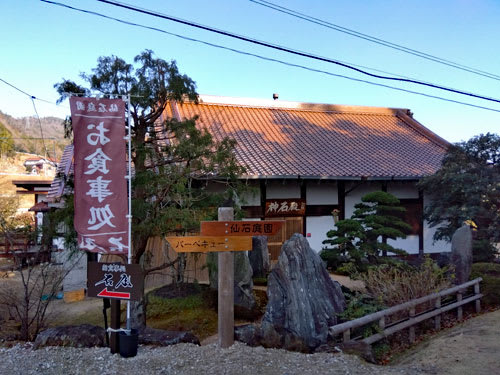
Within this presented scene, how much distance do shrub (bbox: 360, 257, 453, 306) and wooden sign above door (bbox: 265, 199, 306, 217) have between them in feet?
16.1

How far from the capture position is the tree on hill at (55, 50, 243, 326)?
590 cm

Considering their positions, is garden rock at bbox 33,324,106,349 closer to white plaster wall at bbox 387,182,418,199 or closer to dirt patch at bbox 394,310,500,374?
dirt patch at bbox 394,310,500,374

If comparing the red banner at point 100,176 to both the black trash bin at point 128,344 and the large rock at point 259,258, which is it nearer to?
the black trash bin at point 128,344

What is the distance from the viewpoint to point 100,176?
513 centimetres

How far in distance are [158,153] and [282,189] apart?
6.60m

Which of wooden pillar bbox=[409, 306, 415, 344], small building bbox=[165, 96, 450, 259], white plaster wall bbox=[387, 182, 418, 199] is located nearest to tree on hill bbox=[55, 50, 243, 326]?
wooden pillar bbox=[409, 306, 415, 344]

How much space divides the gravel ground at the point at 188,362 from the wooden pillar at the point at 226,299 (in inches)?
5.5

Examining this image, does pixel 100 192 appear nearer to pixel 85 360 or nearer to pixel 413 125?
pixel 85 360

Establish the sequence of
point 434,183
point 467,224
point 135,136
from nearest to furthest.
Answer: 1. point 135,136
2. point 467,224
3. point 434,183

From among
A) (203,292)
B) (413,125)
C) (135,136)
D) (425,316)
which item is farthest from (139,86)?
(413,125)

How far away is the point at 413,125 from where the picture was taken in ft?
60.3

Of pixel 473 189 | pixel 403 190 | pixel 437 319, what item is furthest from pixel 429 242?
pixel 437 319

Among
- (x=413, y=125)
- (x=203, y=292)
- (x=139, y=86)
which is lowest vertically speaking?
(x=203, y=292)

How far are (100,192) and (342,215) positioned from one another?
9.47m
